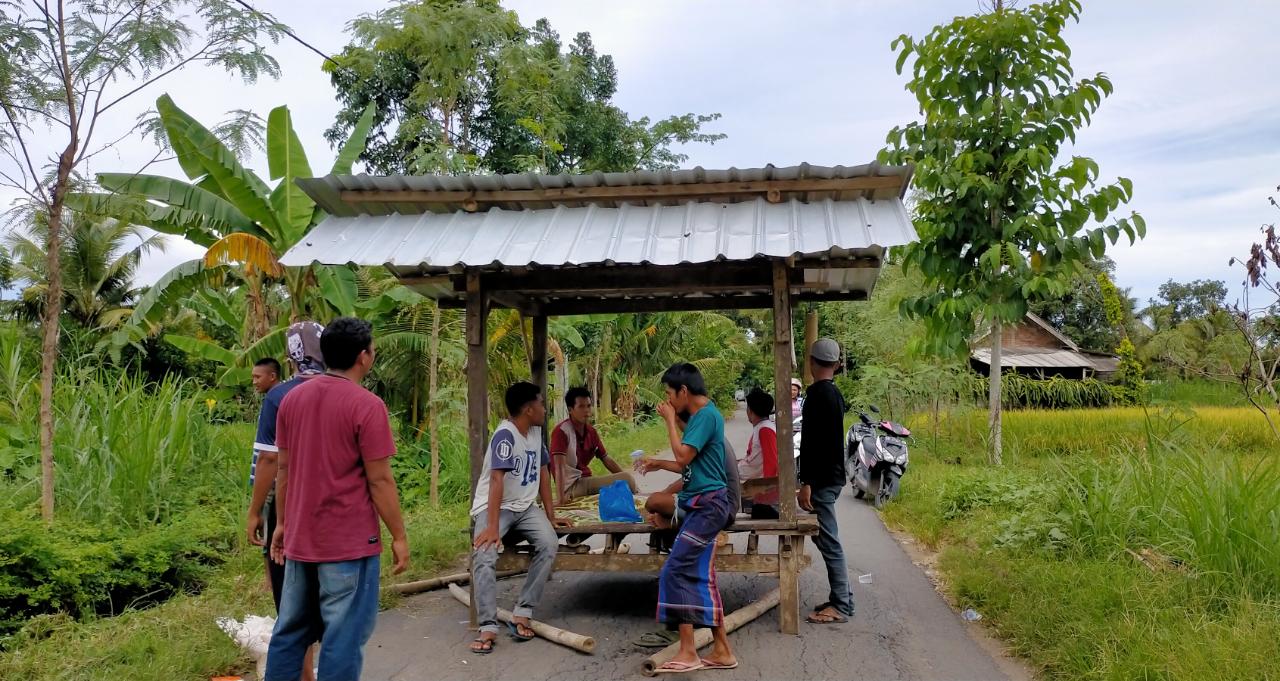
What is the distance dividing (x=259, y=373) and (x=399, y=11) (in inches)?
311

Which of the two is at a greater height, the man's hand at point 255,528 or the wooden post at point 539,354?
the wooden post at point 539,354

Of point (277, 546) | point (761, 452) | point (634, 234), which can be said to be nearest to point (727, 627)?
point (761, 452)

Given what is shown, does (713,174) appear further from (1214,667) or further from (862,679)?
(1214,667)

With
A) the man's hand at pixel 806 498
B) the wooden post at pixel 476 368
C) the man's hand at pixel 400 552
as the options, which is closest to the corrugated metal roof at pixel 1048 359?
the man's hand at pixel 806 498

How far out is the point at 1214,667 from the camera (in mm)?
3768

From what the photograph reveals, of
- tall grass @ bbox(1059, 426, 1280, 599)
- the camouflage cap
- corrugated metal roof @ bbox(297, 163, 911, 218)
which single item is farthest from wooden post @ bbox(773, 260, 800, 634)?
the camouflage cap

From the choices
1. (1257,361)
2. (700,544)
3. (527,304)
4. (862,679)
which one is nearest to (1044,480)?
(1257,361)

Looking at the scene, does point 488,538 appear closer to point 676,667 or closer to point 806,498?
point 676,667

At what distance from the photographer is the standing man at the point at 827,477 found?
562 cm

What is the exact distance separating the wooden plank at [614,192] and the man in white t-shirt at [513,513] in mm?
1230

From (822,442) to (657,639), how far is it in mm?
1678

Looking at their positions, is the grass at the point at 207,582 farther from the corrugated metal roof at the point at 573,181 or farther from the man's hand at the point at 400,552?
the corrugated metal roof at the point at 573,181

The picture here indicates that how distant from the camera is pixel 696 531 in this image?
15.4 feet

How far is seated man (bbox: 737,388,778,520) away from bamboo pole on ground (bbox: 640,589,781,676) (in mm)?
671
